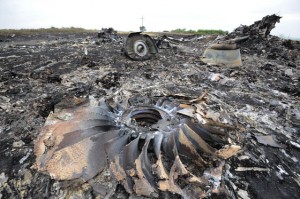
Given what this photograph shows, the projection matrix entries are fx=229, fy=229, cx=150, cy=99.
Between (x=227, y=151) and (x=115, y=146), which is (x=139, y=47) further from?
(x=227, y=151)

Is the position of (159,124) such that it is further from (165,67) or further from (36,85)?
(165,67)

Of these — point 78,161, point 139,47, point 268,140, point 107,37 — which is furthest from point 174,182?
point 107,37

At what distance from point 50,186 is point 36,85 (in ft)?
11.1

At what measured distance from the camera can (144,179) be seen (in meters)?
2.26

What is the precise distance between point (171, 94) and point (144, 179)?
207 cm

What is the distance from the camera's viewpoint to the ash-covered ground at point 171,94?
253 cm

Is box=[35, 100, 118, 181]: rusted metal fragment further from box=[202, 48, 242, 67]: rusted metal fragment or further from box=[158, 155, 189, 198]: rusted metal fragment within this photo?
box=[202, 48, 242, 67]: rusted metal fragment

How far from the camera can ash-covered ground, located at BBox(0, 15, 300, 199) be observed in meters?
2.53

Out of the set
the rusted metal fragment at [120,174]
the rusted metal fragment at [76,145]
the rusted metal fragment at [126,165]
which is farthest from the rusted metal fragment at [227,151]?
the rusted metal fragment at [76,145]

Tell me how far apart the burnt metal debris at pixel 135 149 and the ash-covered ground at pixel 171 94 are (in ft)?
0.61

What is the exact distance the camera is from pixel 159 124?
10.1ft

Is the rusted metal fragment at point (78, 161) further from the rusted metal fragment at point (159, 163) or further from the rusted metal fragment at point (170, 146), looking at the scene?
the rusted metal fragment at point (170, 146)

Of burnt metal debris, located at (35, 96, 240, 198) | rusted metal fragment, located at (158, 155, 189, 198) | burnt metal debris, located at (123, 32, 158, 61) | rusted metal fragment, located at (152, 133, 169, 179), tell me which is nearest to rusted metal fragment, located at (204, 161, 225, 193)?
burnt metal debris, located at (35, 96, 240, 198)

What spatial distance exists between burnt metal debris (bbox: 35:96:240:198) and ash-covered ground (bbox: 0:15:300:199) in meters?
0.19
